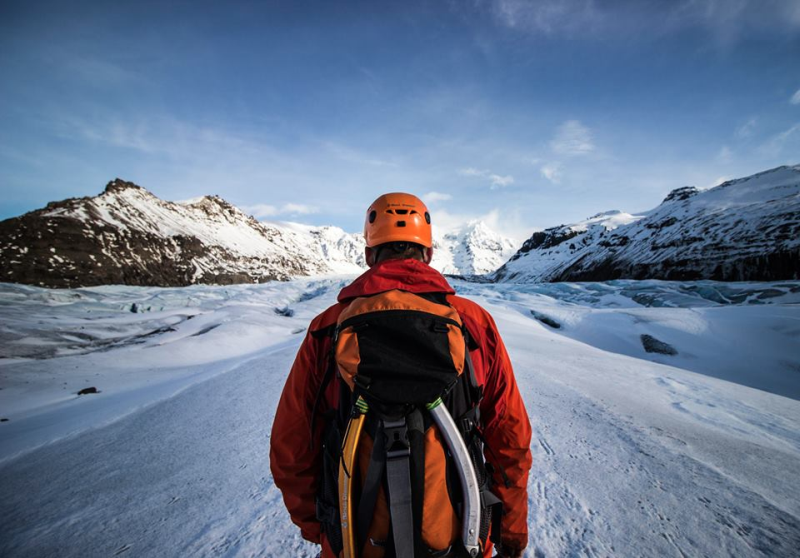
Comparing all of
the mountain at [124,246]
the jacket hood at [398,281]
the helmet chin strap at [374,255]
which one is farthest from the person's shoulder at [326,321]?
the mountain at [124,246]

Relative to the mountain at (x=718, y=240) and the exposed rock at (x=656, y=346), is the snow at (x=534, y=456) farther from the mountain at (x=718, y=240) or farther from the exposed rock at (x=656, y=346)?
the mountain at (x=718, y=240)

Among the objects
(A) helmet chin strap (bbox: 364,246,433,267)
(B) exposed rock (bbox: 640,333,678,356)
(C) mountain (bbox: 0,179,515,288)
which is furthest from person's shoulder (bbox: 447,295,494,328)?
(C) mountain (bbox: 0,179,515,288)

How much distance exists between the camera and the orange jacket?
153 centimetres

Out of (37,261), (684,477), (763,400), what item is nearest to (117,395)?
(684,477)

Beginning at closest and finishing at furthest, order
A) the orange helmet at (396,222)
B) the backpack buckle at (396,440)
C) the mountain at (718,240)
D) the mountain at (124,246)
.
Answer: the backpack buckle at (396,440) < the orange helmet at (396,222) < the mountain at (718,240) < the mountain at (124,246)

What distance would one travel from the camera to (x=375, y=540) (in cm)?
125

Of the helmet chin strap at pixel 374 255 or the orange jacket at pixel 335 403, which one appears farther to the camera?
the helmet chin strap at pixel 374 255

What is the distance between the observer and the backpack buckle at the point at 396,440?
46.2 inches

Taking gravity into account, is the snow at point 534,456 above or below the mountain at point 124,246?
below

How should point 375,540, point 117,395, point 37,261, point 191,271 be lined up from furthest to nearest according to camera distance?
1. point 191,271
2. point 37,261
3. point 117,395
4. point 375,540

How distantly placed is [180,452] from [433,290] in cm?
361

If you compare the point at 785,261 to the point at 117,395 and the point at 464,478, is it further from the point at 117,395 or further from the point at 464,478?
the point at 117,395

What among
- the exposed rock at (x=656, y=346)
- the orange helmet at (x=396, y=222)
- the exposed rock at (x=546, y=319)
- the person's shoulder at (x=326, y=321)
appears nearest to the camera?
the person's shoulder at (x=326, y=321)

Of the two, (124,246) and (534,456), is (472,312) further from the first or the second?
(124,246)
